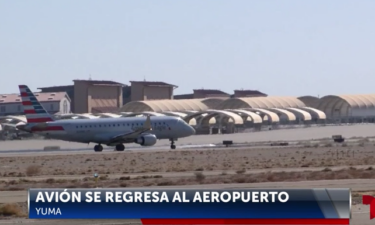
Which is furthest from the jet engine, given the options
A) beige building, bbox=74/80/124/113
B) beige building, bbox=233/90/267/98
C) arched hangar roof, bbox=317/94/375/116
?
beige building, bbox=233/90/267/98

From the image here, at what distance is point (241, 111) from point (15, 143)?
4444 cm

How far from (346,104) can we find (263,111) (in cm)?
2024

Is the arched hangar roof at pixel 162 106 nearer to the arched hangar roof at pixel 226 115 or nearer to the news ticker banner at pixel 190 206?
the arched hangar roof at pixel 226 115

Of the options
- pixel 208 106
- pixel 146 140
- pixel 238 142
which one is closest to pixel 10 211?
pixel 146 140

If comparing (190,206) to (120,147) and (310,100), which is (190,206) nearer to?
(120,147)

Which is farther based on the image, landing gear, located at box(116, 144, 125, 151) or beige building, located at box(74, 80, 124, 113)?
beige building, located at box(74, 80, 124, 113)

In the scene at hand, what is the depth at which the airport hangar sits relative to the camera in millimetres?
116250

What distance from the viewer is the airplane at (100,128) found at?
68.2 m

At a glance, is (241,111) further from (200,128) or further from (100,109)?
(100,109)

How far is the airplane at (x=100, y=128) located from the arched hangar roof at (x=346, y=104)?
231ft

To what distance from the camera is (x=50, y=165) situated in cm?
4997

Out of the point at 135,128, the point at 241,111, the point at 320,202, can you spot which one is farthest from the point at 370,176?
the point at 241,111

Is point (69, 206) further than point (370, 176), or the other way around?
point (370, 176)

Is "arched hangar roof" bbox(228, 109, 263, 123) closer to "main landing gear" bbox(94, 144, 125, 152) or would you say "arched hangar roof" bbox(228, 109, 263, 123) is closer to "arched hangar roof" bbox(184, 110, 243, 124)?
"arched hangar roof" bbox(184, 110, 243, 124)
